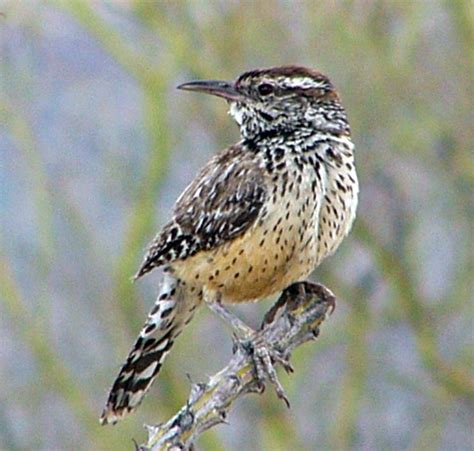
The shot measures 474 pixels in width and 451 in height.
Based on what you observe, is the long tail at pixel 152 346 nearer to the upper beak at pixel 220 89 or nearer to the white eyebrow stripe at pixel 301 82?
the upper beak at pixel 220 89

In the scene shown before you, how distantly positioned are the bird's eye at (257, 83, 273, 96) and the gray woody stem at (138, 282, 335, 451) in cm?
75

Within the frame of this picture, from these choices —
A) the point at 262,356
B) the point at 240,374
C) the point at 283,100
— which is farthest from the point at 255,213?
the point at 240,374

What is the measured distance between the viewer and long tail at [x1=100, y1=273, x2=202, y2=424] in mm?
5363

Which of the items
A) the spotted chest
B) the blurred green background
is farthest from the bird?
the blurred green background

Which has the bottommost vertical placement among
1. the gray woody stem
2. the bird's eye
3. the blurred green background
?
the gray woody stem

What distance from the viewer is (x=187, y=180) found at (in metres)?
10.0

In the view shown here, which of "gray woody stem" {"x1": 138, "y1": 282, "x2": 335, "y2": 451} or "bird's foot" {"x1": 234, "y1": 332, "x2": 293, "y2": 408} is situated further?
"bird's foot" {"x1": 234, "y1": 332, "x2": 293, "y2": 408}

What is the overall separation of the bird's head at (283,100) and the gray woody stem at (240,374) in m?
0.64

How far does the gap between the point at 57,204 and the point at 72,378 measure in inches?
42.2

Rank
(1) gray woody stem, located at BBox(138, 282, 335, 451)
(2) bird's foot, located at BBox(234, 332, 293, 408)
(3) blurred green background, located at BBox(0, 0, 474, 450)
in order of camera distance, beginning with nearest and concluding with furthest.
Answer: (1) gray woody stem, located at BBox(138, 282, 335, 451), (2) bird's foot, located at BBox(234, 332, 293, 408), (3) blurred green background, located at BBox(0, 0, 474, 450)

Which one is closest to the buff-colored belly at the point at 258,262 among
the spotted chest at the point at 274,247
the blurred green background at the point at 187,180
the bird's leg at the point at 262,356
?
the spotted chest at the point at 274,247

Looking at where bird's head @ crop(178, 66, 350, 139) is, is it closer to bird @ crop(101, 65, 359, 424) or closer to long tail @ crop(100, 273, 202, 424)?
bird @ crop(101, 65, 359, 424)

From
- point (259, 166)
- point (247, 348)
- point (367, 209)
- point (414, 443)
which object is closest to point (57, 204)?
point (367, 209)

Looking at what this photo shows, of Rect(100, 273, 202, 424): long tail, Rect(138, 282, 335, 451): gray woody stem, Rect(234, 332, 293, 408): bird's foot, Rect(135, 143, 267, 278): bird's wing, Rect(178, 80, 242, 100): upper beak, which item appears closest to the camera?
Rect(138, 282, 335, 451): gray woody stem
